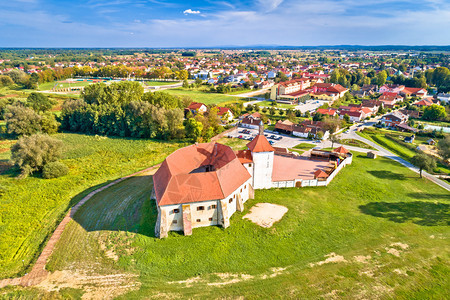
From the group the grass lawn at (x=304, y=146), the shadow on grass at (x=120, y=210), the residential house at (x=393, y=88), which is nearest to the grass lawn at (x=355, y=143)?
the grass lawn at (x=304, y=146)

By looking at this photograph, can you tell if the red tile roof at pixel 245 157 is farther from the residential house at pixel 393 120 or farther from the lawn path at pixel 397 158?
the residential house at pixel 393 120

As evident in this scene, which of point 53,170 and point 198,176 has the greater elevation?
point 198,176

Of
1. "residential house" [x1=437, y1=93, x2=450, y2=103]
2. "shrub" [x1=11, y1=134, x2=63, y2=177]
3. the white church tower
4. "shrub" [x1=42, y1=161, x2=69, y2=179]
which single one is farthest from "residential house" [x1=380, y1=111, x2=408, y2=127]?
"shrub" [x1=11, y1=134, x2=63, y2=177]

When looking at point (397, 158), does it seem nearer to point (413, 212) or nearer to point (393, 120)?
point (413, 212)

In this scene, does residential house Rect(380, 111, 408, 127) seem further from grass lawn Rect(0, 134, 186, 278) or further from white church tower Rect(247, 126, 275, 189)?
grass lawn Rect(0, 134, 186, 278)

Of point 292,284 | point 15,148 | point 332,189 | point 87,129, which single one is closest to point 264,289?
point 292,284

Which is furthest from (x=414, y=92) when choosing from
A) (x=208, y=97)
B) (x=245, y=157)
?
(x=245, y=157)
